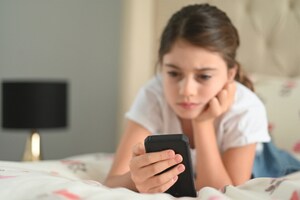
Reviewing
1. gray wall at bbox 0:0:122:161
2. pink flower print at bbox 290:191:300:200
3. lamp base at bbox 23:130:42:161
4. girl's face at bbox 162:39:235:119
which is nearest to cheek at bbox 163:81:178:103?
girl's face at bbox 162:39:235:119

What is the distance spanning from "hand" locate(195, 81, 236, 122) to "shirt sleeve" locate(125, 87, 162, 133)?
0.15 meters

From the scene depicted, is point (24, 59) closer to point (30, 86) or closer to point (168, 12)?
point (30, 86)

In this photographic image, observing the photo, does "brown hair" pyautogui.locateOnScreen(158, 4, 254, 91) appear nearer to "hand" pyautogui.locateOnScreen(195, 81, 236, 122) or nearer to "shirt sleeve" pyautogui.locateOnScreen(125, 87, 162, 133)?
"hand" pyautogui.locateOnScreen(195, 81, 236, 122)

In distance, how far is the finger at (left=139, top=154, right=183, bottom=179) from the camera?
0.57 meters

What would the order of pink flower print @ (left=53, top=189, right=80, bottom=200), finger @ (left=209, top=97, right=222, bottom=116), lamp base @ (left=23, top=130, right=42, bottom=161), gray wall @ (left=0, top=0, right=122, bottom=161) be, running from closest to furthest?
pink flower print @ (left=53, top=189, right=80, bottom=200) → finger @ (left=209, top=97, right=222, bottom=116) → lamp base @ (left=23, top=130, right=42, bottom=161) → gray wall @ (left=0, top=0, right=122, bottom=161)

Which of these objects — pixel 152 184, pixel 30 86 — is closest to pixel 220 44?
pixel 152 184

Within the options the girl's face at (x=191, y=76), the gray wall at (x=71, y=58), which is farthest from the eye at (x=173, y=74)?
the gray wall at (x=71, y=58)

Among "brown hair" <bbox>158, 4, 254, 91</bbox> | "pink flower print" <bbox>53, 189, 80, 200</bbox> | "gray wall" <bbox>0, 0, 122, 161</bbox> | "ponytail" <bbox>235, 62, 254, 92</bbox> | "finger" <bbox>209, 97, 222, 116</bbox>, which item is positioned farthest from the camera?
"gray wall" <bbox>0, 0, 122, 161</bbox>

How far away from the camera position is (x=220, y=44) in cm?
77

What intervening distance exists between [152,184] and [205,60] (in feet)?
0.89

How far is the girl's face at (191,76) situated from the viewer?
2.43 ft

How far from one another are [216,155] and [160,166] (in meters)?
0.24

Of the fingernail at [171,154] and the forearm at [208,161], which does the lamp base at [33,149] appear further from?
the fingernail at [171,154]

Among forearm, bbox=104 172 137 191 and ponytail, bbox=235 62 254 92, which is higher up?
ponytail, bbox=235 62 254 92
